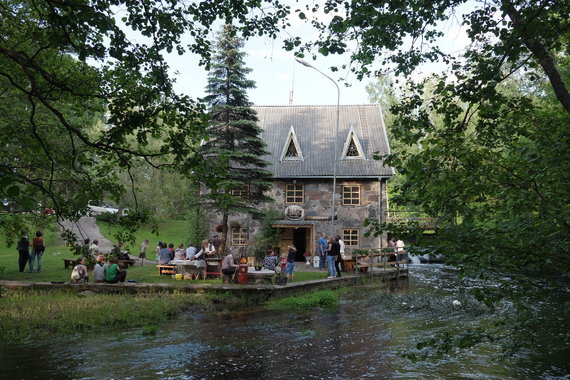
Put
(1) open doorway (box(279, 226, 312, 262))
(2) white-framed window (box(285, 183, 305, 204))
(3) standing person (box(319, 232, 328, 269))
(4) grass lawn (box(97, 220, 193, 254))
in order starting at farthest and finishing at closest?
(4) grass lawn (box(97, 220, 193, 254)), (1) open doorway (box(279, 226, 312, 262)), (2) white-framed window (box(285, 183, 305, 204)), (3) standing person (box(319, 232, 328, 269))

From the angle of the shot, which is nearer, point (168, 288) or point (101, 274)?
point (168, 288)

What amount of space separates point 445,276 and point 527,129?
2035 cm

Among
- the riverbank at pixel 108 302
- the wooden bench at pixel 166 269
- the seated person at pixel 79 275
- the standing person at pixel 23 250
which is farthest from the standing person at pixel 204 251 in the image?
the standing person at pixel 23 250

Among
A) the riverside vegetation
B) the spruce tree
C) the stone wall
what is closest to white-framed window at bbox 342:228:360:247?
the stone wall

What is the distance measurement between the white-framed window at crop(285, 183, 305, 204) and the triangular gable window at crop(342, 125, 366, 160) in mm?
3409

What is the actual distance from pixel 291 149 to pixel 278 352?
71.0 feet

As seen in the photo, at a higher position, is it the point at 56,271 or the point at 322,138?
the point at 322,138

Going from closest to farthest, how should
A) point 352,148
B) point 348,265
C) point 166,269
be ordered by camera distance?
point 166,269
point 348,265
point 352,148

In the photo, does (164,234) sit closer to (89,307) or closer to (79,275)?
(79,275)

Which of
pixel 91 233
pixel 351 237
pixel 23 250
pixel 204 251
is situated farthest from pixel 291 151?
pixel 91 233

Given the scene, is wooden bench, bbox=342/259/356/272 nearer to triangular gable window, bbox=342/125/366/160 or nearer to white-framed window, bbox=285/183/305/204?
white-framed window, bbox=285/183/305/204

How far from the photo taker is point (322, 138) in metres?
31.4

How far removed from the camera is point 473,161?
5898 millimetres

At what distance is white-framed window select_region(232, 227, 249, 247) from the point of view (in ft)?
92.8
